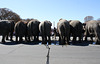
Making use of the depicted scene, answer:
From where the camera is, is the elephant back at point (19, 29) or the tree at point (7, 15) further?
the tree at point (7, 15)

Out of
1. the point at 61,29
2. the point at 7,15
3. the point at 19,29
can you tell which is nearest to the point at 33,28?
the point at 19,29

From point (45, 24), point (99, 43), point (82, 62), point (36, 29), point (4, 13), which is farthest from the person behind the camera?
point (4, 13)

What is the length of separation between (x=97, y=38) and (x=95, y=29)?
0.79 m

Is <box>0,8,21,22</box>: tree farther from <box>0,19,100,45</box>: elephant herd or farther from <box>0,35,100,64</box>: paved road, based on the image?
<box>0,35,100,64</box>: paved road

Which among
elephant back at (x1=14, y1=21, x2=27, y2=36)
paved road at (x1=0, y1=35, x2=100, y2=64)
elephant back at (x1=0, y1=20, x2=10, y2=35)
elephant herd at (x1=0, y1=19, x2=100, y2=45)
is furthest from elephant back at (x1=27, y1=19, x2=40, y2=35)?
paved road at (x1=0, y1=35, x2=100, y2=64)

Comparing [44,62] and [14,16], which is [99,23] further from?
[14,16]

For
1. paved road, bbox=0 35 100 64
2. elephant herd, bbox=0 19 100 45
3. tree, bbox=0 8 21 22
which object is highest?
tree, bbox=0 8 21 22

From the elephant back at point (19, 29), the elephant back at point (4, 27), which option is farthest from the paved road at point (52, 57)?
the elephant back at point (4, 27)

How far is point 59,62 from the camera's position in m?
4.91

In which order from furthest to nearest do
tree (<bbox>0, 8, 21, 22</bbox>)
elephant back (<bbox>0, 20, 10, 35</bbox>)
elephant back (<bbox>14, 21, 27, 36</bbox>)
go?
tree (<bbox>0, 8, 21, 22</bbox>)
elephant back (<bbox>0, 20, 10, 35</bbox>)
elephant back (<bbox>14, 21, 27, 36</bbox>)

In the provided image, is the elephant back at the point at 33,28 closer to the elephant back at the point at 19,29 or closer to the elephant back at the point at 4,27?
the elephant back at the point at 19,29

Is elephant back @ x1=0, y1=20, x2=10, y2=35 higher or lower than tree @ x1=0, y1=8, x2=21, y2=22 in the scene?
lower

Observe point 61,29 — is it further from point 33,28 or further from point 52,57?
point 52,57

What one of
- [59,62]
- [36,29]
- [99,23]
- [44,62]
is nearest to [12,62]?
[44,62]
